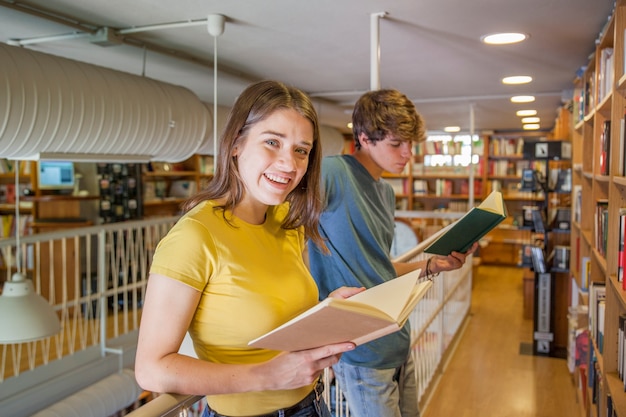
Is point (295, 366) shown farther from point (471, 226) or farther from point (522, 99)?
point (522, 99)

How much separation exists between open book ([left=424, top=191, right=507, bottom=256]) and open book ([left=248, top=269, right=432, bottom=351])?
737 mm

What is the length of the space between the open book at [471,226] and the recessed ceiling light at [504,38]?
132 cm

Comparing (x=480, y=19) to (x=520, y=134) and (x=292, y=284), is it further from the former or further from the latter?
(x=520, y=134)

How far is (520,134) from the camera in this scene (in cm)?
977

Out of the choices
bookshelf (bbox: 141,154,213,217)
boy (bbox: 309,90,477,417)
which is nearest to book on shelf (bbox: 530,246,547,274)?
boy (bbox: 309,90,477,417)

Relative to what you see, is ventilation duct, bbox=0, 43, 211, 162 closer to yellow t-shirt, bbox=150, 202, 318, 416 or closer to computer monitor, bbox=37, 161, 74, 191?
yellow t-shirt, bbox=150, 202, 318, 416

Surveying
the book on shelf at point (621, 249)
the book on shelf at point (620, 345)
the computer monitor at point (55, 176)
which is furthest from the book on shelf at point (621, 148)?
the computer monitor at point (55, 176)

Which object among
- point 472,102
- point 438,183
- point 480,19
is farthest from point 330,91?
point 438,183

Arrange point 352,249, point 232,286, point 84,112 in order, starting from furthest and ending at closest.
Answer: point 84,112, point 352,249, point 232,286

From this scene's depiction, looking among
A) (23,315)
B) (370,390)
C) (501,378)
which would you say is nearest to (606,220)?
(370,390)

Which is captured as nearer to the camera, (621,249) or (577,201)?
(621,249)

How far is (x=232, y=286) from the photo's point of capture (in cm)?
106

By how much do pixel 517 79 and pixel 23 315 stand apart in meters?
3.56

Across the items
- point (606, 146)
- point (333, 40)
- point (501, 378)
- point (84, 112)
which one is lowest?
point (501, 378)
